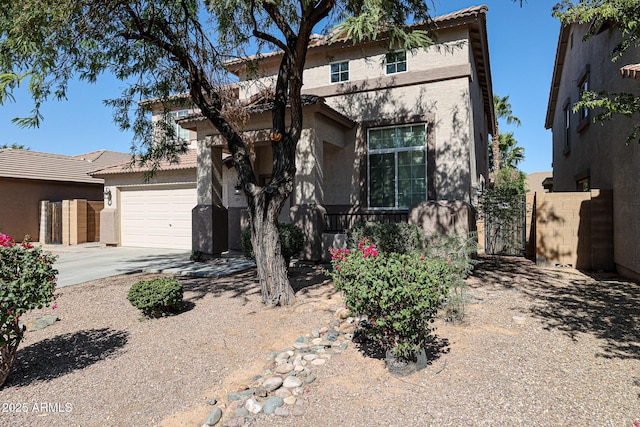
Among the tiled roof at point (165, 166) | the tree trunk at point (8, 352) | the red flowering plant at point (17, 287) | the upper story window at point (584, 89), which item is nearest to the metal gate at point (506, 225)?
the upper story window at point (584, 89)

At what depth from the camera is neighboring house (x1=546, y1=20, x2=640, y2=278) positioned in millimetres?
7832

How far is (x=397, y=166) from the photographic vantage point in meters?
11.4

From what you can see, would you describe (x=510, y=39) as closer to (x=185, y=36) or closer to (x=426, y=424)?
(x=185, y=36)

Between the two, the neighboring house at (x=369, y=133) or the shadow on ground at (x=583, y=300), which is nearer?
the shadow on ground at (x=583, y=300)

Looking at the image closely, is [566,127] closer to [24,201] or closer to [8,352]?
[8,352]

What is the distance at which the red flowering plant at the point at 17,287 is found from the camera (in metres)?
3.71

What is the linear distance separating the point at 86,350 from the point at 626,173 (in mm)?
10912

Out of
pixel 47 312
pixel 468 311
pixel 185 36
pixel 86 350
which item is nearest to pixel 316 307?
pixel 468 311

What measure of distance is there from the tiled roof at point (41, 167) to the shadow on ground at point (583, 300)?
20581mm

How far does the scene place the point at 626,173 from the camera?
26.6 ft

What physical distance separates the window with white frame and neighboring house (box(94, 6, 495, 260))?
0.03 m

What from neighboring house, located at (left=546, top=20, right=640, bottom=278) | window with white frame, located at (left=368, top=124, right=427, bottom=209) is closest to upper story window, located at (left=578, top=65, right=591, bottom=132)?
neighboring house, located at (left=546, top=20, right=640, bottom=278)

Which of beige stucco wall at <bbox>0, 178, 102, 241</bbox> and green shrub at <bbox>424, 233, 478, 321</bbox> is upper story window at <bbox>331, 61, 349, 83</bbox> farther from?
beige stucco wall at <bbox>0, 178, 102, 241</bbox>

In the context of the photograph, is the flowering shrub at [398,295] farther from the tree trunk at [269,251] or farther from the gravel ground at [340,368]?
the tree trunk at [269,251]
